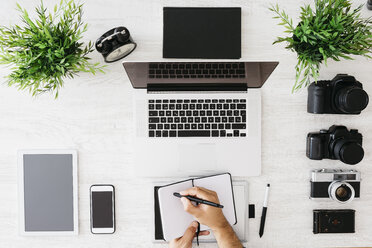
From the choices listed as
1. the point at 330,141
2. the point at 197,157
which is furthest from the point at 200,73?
the point at 330,141

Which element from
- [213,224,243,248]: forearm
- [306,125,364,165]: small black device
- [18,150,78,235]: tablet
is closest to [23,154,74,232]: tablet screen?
[18,150,78,235]: tablet

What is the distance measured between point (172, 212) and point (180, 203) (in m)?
0.04

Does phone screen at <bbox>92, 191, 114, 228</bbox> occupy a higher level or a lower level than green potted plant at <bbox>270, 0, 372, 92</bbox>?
lower

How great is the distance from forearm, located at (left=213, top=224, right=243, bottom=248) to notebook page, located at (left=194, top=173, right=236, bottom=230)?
5 centimetres

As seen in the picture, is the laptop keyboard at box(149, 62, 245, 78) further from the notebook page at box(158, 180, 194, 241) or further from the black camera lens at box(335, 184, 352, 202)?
the black camera lens at box(335, 184, 352, 202)

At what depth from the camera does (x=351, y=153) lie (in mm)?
991

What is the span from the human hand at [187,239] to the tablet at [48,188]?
0.37 metres

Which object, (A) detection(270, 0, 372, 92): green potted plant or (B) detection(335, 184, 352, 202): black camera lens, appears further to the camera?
(B) detection(335, 184, 352, 202): black camera lens

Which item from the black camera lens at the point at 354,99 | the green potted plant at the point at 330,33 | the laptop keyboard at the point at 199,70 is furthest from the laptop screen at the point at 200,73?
the black camera lens at the point at 354,99

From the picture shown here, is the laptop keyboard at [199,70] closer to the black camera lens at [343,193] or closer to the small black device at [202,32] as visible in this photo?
the small black device at [202,32]

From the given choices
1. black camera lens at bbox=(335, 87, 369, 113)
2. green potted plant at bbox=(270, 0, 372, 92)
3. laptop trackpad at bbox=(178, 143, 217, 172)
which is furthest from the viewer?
laptop trackpad at bbox=(178, 143, 217, 172)

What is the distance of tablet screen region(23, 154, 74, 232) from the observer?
108cm

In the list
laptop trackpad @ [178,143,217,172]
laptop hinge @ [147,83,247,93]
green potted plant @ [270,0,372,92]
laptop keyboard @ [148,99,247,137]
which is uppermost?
green potted plant @ [270,0,372,92]

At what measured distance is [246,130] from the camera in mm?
1069
